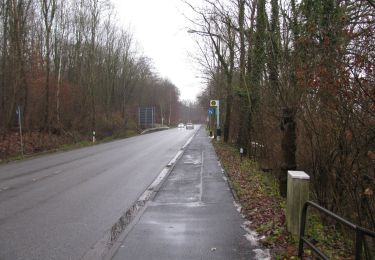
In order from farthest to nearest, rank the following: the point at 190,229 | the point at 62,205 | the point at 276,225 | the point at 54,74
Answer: the point at 54,74 < the point at 62,205 < the point at 190,229 < the point at 276,225

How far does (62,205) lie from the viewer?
9664 mm

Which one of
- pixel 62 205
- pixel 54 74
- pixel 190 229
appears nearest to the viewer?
pixel 190 229

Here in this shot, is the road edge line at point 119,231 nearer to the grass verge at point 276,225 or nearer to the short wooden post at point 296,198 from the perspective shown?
the grass verge at point 276,225

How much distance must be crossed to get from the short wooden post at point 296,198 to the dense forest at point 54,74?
851 inches

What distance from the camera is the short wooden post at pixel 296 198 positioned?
6.55 meters

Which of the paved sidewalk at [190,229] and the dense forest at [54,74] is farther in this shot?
the dense forest at [54,74]

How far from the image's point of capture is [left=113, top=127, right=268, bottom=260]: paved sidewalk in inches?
241

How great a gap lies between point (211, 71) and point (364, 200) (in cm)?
3164

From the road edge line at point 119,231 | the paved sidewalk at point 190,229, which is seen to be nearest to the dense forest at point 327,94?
the paved sidewalk at point 190,229

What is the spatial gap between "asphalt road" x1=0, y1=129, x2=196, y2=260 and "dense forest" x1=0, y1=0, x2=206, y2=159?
11.5 metres

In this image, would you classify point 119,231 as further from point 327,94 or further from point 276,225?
point 327,94

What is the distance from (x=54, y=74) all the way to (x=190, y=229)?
35.1m

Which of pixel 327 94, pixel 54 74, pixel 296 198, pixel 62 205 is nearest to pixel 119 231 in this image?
pixel 62 205

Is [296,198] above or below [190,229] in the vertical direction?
above
